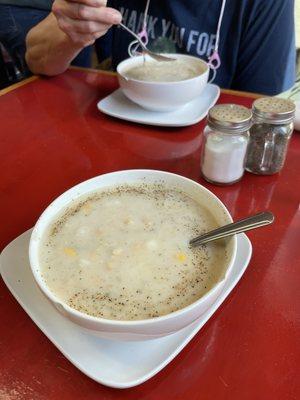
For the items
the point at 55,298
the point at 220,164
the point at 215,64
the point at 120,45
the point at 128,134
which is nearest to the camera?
the point at 55,298

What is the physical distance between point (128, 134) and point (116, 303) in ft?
2.05

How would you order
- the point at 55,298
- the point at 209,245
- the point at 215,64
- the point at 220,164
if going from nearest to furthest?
1. the point at 55,298
2. the point at 209,245
3. the point at 220,164
4. the point at 215,64

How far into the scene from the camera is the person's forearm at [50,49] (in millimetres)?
1284

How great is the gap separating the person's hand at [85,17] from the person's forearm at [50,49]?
10cm

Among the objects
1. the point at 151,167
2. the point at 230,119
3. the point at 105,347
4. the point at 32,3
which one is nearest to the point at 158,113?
the point at 151,167

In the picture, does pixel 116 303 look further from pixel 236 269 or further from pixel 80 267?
pixel 236 269

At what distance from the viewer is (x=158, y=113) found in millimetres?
1096

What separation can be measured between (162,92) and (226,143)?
0.92 feet

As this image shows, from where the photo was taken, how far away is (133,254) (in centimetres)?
56

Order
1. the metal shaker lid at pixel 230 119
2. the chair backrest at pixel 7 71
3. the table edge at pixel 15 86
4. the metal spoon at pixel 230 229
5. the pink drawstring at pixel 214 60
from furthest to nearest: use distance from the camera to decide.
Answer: the chair backrest at pixel 7 71
the pink drawstring at pixel 214 60
the table edge at pixel 15 86
the metal shaker lid at pixel 230 119
the metal spoon at pixel 230 229

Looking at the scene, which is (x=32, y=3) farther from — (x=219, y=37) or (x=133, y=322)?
(x=133, y=322)

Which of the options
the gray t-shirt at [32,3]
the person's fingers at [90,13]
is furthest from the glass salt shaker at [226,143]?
the gray t-shirt at [32,3]

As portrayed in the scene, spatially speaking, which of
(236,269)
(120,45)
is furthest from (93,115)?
(236,269)

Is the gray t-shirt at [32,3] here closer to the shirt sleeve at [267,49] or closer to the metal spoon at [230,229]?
the shirt sleeve at [267,49]
